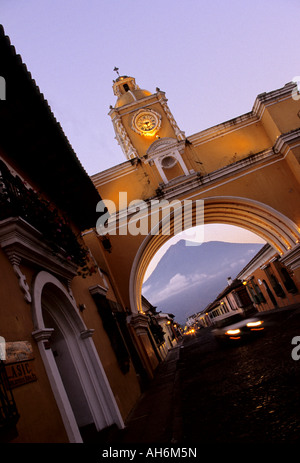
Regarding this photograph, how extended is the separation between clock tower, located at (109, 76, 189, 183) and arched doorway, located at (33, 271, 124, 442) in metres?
10.7

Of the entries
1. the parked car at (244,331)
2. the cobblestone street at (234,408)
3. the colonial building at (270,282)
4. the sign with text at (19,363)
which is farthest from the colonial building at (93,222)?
the colonial building at (270,282)

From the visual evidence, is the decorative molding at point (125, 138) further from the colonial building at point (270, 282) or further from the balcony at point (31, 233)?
the balcony at point (31, 233)

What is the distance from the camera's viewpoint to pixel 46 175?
7074mm

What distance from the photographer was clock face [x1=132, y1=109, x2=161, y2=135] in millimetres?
17953

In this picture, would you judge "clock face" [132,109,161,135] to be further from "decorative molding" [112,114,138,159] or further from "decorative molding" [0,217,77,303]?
Result: "decorative molding" [0,217,77,303]

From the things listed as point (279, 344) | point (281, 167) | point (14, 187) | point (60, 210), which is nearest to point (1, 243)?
point (14, 187)

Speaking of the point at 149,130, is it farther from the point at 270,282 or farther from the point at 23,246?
the point at 23,246

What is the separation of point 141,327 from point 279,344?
7040 mm

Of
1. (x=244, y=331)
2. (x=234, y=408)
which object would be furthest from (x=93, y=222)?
(x=234, y=408)

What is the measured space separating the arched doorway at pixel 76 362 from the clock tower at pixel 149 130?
10720 millimetres

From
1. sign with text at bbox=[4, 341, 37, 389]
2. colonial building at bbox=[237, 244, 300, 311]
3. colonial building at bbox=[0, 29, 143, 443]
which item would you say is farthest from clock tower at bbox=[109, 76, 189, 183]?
sign with text at bbox=[4, 341, 37, 389]

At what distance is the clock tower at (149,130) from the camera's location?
51.5 feet
